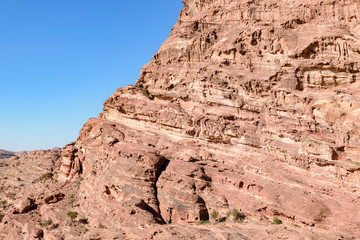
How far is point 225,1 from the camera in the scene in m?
45.2

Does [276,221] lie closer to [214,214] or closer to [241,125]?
[214,214]

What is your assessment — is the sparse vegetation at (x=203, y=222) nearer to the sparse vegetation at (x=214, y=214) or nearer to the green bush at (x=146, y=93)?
the sparse vegetation at (x=214, y=214)

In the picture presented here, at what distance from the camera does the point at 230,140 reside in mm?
31656

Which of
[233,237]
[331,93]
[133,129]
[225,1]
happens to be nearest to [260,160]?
[233,237]

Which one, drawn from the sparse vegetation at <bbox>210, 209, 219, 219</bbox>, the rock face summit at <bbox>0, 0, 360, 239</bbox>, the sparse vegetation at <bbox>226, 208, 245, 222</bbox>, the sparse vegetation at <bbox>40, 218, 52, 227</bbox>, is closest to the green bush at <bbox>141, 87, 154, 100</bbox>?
the rock face summit at <bbox>0, 0, 360, 239</bbox>

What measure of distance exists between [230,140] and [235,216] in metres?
10.3

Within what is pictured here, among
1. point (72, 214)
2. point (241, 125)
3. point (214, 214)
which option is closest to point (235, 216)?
point (214, 214)

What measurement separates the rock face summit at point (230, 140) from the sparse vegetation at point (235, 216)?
15.2 inches

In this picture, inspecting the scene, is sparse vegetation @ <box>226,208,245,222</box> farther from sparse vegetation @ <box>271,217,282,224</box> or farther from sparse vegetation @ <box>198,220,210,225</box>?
sparse vegetation @ <box>271,217,282,224</box>

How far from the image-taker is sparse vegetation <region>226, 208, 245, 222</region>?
23.8 metres

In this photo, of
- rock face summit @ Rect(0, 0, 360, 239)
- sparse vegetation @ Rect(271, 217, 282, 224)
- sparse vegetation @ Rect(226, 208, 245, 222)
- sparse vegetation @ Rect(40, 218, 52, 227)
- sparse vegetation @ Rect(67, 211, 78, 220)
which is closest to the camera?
sparse vegetation @ Rect(271, 217, 282, 224)

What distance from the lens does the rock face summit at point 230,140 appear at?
23.7 meters

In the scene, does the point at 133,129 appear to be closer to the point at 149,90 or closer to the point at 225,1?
the point at 149,90

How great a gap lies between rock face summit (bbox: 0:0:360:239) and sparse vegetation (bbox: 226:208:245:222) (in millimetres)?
387
